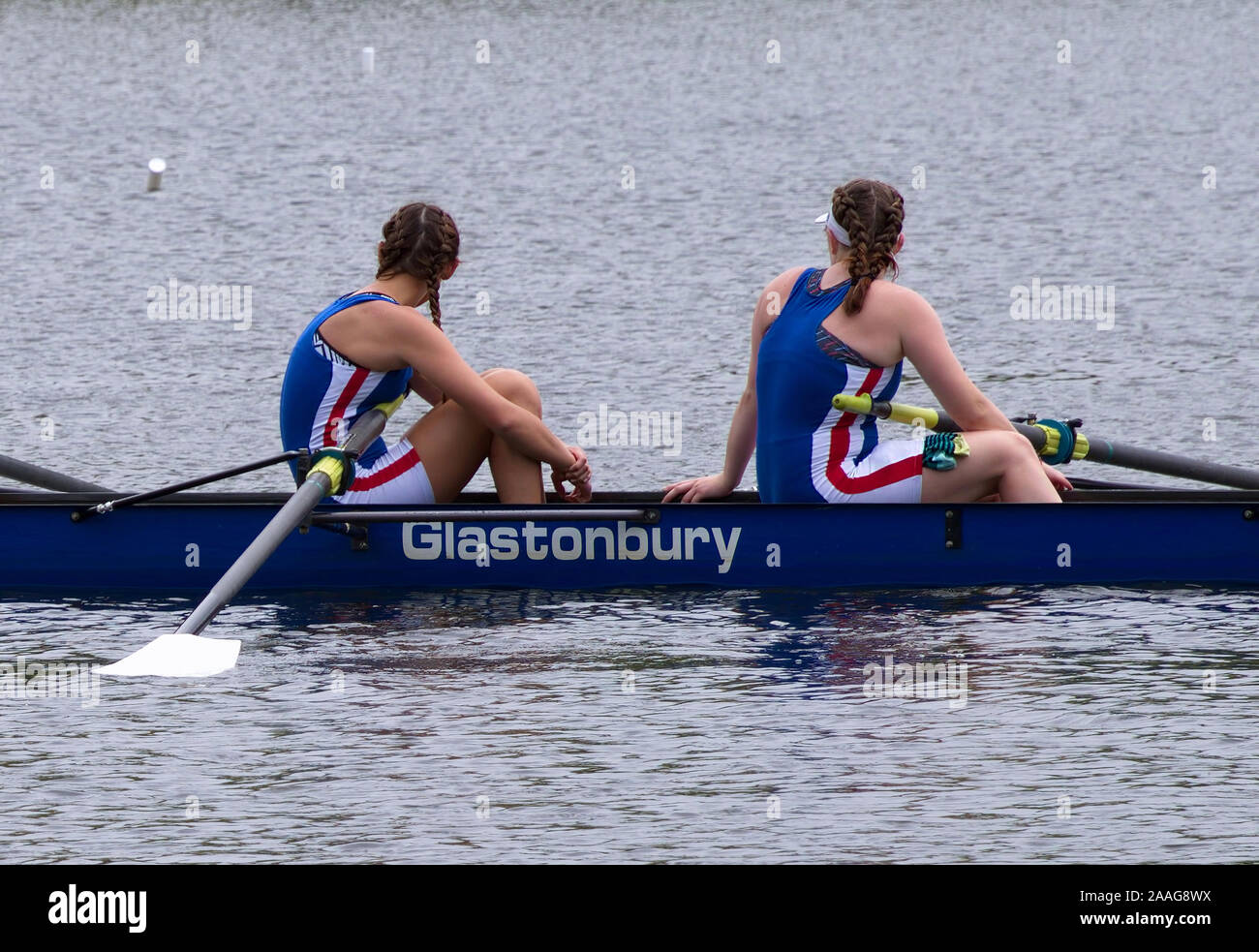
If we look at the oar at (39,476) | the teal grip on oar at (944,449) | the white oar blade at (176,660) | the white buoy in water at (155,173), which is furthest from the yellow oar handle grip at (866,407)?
the white buoy in water at (155,173)

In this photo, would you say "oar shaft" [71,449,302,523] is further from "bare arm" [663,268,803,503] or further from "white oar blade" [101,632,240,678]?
"bare arm" [663,268,803,503]

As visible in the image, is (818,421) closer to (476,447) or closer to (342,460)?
(476,447)

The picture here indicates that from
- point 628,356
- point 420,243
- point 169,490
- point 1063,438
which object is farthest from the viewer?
point 628,356

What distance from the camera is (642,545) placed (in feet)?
32.3

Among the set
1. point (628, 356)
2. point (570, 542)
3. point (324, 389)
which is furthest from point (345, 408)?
point (628, 356)

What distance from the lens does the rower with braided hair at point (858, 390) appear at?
30.1 feet

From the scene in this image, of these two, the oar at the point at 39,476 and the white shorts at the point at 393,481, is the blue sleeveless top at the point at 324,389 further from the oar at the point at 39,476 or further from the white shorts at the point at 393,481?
the oar at the point at 39,476

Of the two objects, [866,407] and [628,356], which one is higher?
[628,356]

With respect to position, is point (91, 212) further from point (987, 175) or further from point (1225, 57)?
point (1225, 57)

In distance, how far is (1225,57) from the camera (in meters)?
34.1

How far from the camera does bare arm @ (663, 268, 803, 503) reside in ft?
31.1

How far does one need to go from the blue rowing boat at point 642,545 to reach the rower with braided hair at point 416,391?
197 mm

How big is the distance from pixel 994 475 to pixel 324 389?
9.39 ft
